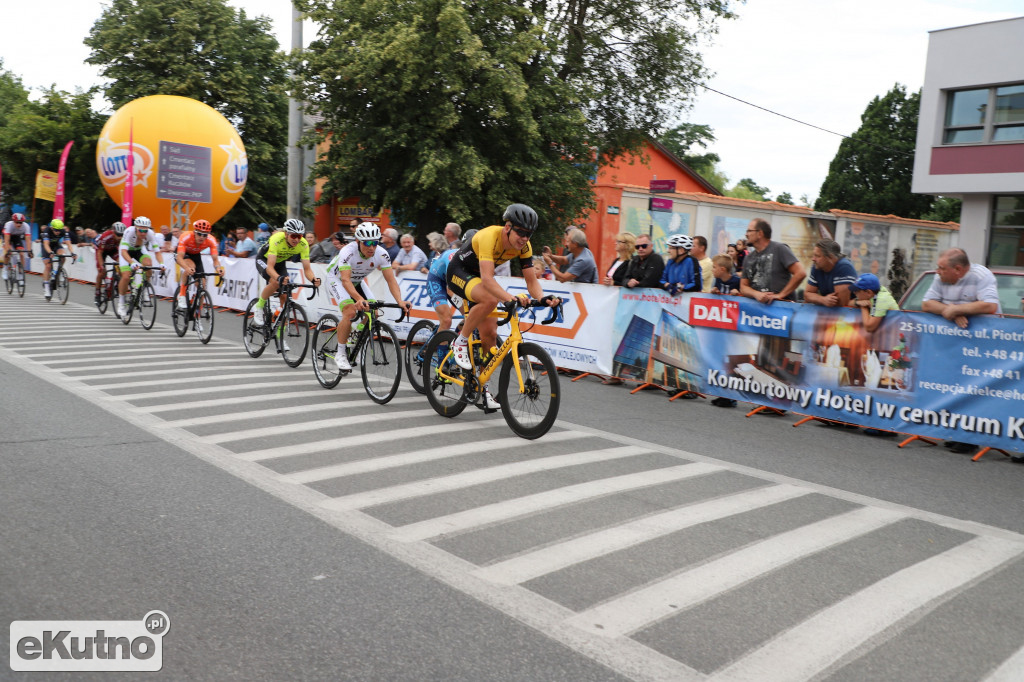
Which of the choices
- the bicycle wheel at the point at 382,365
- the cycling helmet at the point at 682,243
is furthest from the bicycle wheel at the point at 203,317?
the cycling helmet at the point at 682,243

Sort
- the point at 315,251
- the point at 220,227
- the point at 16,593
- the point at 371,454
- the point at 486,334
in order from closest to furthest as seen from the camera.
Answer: the point at 16,593 < the point at 371,454 < the point at 486,334 < the point at 315,251 < the point at 220,227

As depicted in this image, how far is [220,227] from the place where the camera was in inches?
1571

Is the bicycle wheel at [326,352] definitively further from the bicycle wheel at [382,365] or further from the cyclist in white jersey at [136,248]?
the cyclist in white jersey at [136,248]

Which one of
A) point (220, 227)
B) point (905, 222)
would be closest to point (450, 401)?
point (905, 222)

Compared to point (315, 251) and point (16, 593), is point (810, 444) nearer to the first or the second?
point (16, 593)

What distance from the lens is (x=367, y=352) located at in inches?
368

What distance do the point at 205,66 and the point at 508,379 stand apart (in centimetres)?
3644

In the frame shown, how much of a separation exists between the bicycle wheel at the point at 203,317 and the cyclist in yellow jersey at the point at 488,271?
6586 mm

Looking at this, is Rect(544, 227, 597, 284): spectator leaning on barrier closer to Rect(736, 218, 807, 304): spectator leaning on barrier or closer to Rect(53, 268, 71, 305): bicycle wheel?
Rect(736, 218, 807, 304): spectator leaning on barrier

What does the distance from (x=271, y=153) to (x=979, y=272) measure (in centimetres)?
3635

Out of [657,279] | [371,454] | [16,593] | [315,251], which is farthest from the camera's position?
[315,251]

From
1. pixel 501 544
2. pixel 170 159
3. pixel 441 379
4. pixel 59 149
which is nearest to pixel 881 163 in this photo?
pixel 170 159

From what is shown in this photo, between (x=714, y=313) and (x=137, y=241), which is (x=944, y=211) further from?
(x=137, y=241)

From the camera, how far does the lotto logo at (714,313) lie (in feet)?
33.1
